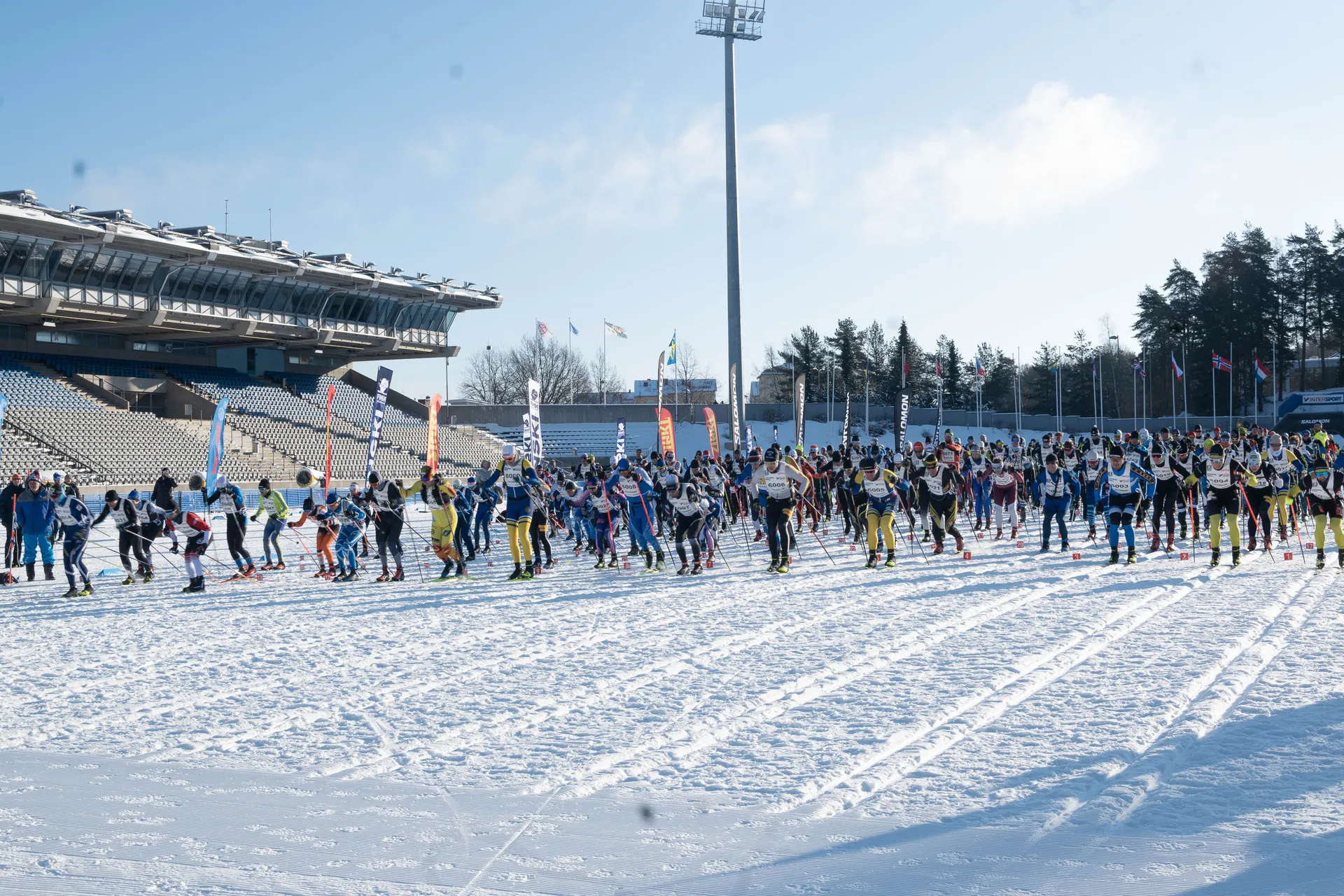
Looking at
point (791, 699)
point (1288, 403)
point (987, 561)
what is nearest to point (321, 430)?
point (987, 561)

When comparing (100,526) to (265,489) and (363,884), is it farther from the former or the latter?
(363,884)

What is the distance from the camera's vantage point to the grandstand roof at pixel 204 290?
136 feet

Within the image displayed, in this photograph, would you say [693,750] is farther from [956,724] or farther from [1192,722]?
[1192,722]

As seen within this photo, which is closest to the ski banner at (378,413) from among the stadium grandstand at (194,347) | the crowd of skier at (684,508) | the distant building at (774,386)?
the crowd of skier at (684,508)

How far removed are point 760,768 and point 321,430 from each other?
49036 millimetres

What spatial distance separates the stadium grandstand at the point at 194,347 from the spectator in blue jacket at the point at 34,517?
18583 millimetres

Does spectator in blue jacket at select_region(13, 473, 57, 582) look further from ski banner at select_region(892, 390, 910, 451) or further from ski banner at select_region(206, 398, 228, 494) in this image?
ski banner at select_region(892, 390, 910, 451)

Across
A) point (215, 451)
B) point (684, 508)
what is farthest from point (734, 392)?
point (684, 508)

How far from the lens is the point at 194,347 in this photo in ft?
179

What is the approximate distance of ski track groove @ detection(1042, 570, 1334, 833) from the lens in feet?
17.9

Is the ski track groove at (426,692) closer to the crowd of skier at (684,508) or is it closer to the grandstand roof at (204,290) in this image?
the crowd of skier at (684,508)

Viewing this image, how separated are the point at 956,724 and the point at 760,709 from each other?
1.35 meters

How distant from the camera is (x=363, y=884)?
15.1 ft

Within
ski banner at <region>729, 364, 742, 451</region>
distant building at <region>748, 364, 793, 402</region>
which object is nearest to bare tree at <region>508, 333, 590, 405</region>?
distant building at <region>748, 364, 793, 402</region>
